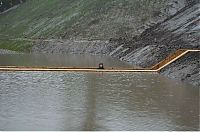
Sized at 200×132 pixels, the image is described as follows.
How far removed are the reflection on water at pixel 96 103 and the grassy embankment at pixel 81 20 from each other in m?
37.4

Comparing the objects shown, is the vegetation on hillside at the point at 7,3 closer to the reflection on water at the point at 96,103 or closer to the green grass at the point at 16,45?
the green grass at the point at 16,45

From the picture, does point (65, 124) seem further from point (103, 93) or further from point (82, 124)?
point (103, 93)

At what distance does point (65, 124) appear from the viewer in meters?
19.1

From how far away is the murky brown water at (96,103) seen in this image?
1928 cm

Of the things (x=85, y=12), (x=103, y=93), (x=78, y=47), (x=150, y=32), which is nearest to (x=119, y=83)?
(x=103, y=93)

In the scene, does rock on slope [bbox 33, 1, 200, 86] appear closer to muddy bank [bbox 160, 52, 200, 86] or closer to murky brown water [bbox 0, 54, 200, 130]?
muddy bank [bbox 160, 52, 200, 86]

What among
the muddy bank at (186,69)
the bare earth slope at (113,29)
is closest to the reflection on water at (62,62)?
the bare earth slope at (113,29)

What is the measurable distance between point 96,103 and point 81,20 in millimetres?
57749

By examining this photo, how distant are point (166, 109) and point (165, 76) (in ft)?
45.3

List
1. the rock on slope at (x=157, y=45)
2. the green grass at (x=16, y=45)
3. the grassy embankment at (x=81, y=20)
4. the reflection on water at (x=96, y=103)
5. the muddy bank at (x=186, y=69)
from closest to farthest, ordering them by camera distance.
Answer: the reflection on water at (x=96, y=103), the muddy bank at (x=186, y=69), the rock on slope at (x=157, y=45), the grassy embankment at (x=81, y=20), the green grass at (x=16, y=45)

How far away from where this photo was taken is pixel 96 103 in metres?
24.2

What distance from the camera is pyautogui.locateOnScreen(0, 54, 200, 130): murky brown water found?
19281 mm

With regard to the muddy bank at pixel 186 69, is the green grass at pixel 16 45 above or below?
above

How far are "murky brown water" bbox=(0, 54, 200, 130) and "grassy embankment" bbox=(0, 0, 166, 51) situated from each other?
37.5 metres
